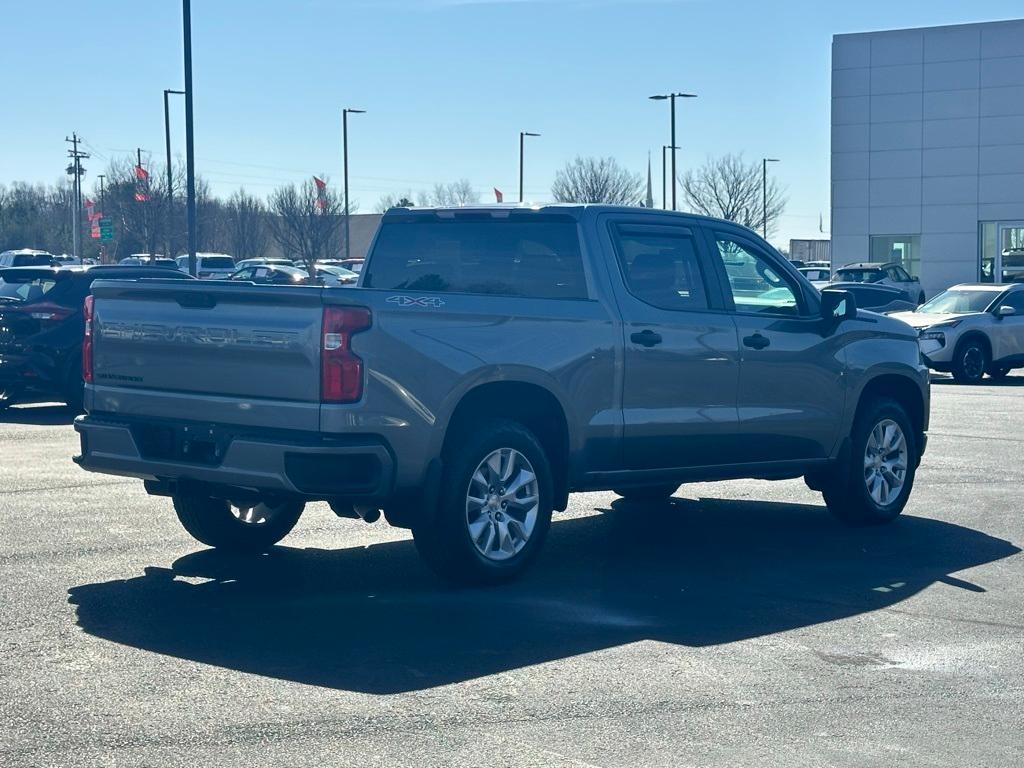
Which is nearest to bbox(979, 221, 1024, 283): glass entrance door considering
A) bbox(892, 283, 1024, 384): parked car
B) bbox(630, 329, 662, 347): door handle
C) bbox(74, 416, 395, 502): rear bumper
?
bbox(892, 283, 1024, 384): parked car

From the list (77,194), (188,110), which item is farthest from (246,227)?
(188,110)

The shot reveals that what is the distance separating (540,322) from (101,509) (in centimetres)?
373

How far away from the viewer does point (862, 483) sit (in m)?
10.1

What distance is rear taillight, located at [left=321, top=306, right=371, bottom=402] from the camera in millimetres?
Result: 7047

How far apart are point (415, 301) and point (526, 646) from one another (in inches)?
69.5

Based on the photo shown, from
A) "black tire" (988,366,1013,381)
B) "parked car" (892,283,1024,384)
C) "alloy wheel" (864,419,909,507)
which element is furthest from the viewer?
"black tire" (988,366,1013,381)

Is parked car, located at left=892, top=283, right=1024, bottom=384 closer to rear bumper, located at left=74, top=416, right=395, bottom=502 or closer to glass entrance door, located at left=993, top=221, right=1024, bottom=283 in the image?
rear bumper, located at left=74, top=416, right=395, bottom=502

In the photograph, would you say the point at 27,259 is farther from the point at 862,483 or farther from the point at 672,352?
the point at 672,352

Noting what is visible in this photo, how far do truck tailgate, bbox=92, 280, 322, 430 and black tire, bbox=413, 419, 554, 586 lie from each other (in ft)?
2.65

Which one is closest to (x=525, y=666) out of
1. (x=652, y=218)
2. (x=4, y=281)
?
(x=652, y=218)

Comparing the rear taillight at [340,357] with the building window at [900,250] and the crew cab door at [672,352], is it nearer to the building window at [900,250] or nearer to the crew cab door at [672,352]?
the crew cab door at [672,352]

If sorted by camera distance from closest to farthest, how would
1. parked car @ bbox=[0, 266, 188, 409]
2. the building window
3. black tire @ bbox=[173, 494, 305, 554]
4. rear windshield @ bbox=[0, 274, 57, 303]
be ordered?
1. black tire @ bbox=[173, 494, 305, 554]
2. parked car @ bbox=[0, 266, 188, 409]
3. rear windshield @ bbox=[0, 274, 57, 303]
4. the building window

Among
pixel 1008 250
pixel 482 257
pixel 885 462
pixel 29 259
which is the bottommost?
pixel 885 462

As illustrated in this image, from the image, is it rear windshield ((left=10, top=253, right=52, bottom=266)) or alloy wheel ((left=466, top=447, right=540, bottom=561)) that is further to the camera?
rear windshield ((left=10, top=253, right=52, bottom=266))
